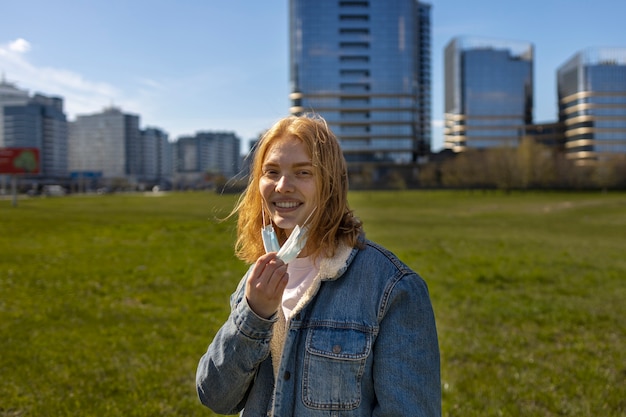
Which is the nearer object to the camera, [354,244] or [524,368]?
[354,244]

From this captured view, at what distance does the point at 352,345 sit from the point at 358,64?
12936 cm

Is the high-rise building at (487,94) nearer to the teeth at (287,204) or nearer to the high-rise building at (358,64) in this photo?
the high-rise building at (358,64)

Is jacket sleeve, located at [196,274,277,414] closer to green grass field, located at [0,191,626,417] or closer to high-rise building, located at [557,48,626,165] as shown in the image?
green grass field, located at [0,191,626,417]

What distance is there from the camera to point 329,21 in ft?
409

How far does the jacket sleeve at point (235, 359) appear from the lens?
6.34 ft

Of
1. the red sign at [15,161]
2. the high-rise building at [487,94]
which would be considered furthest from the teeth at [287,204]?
the high-rise building at [487,94]

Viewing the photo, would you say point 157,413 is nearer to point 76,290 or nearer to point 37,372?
point 37,372

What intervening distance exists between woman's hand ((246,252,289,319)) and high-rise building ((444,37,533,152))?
162 m

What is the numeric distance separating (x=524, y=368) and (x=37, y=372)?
658 centimetres

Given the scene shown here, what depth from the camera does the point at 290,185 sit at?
2.02 m

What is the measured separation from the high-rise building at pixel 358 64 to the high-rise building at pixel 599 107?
59.7 meters

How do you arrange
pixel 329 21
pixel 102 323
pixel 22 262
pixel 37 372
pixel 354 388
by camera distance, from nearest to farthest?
pixel 354 388 → pixel 37 372 → pixel 102 323 → pixel 22 262 → pixel 329 21

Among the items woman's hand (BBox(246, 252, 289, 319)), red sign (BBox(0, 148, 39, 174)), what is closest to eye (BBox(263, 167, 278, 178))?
woman's hand (BBox(246, 252, 289, 319))

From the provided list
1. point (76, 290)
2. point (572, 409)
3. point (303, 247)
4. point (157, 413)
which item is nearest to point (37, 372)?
point (157, 413)
